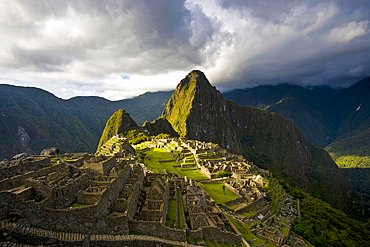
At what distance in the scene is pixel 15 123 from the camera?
153m

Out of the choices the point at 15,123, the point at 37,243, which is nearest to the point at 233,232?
the point at 37,243

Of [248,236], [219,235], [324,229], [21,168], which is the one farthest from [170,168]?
[324,229]

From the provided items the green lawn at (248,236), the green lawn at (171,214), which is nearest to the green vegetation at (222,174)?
the green lawn at (248,236)

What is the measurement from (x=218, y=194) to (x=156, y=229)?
2353cm

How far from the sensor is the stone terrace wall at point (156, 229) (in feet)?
49.9

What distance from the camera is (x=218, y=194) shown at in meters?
36.8

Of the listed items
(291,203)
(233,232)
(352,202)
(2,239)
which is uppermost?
(2,239)

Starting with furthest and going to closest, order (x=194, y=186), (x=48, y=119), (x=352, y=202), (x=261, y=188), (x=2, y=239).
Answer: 1. (x=48, y=119)
2. (x=352, y=202)
3. (x=261, y=188)
4. (x=194, y=186)
5. (x=2, y=239)

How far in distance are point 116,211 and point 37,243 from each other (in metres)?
5.28

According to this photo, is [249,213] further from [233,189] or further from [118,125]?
[118,125]

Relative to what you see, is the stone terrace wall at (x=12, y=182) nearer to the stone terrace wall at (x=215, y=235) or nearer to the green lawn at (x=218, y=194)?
the stone terrace wall at (x=215, y=235)

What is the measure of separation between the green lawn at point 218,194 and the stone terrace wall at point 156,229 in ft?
57.9

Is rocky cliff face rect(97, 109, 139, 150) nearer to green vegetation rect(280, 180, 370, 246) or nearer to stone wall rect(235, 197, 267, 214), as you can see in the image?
green vegetation rect(280, 180, 370, 246)

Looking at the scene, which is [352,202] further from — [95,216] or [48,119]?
[48,119]
